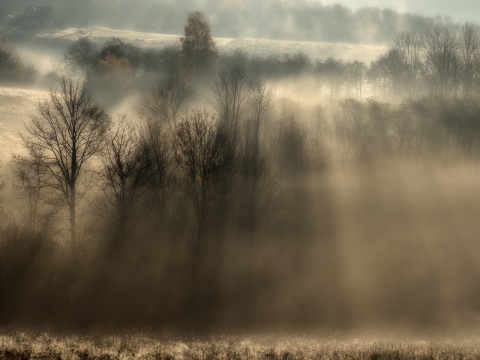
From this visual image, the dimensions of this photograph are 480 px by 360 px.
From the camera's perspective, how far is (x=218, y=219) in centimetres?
4125

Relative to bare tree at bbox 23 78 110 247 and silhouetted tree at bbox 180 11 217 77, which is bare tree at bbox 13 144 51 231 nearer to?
bare tree at bbox 23 78 110 247

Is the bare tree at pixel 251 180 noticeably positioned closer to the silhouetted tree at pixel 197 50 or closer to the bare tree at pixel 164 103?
the bare tree at pixel 164 103

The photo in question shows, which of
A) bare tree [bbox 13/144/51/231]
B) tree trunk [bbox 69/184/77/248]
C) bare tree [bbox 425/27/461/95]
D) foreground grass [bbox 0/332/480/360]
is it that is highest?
bare tree [bbox 425/27/461/95]

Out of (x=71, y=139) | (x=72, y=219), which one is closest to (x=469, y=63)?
(x=71, y=139)

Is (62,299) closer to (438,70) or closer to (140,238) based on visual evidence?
(140,238)

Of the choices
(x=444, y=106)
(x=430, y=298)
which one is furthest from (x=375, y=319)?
(x=444, y=106)

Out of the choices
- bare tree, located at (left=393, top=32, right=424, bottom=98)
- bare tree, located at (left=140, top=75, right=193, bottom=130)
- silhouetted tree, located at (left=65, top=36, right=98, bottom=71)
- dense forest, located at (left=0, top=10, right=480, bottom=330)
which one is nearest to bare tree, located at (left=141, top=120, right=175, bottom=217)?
dense forest, located at (left=0, top=10, right=480, bottom=330)

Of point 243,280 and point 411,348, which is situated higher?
point 243,280

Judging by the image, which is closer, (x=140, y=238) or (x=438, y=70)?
(x=140, y=238)

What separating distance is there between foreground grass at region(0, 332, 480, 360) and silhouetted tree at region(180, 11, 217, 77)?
60.2 m

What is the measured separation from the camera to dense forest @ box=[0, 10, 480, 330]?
106ft

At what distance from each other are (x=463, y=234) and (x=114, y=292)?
29.6 meters

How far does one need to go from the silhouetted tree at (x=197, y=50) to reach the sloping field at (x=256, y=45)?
117ft

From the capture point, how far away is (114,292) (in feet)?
108
